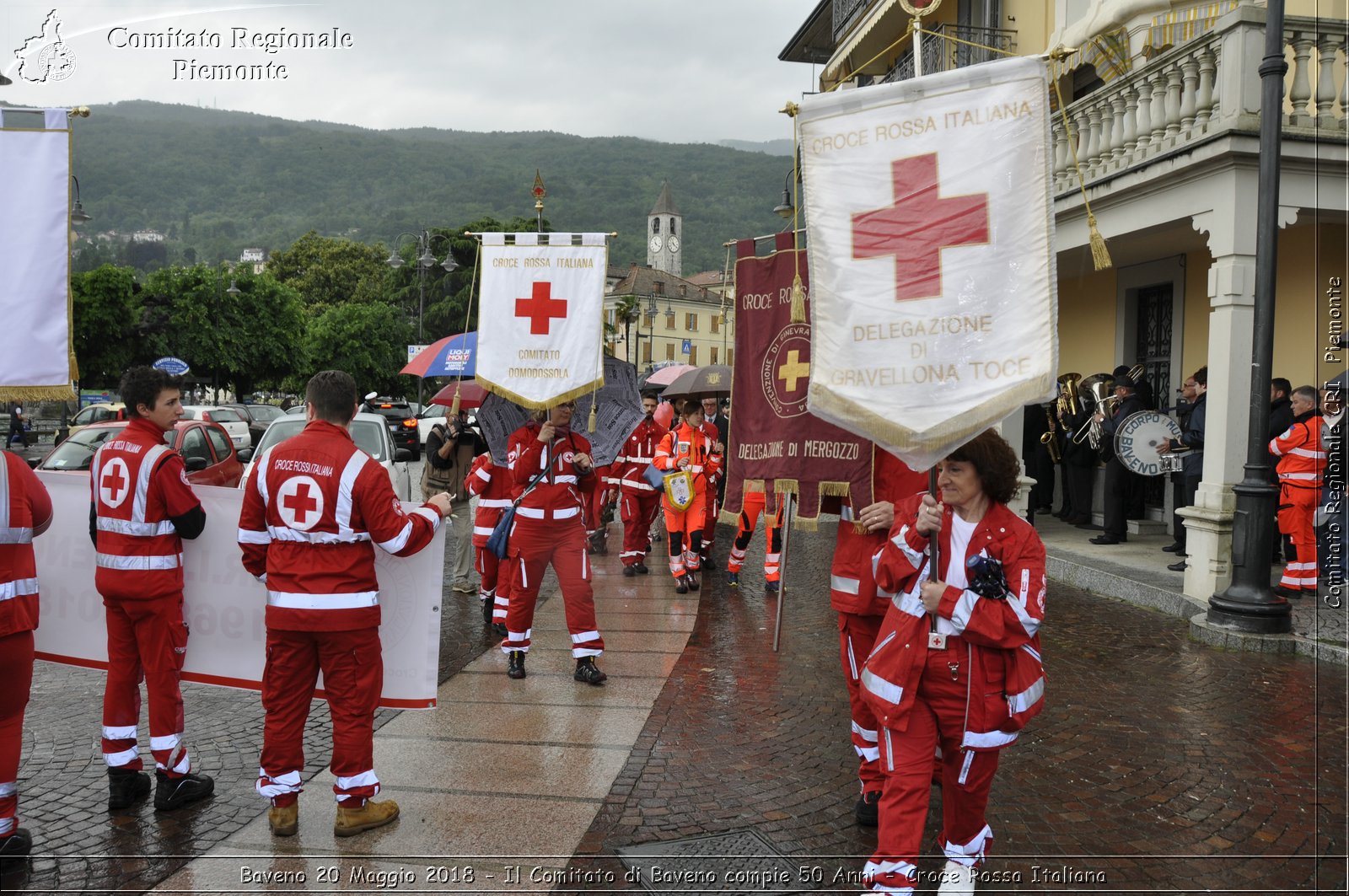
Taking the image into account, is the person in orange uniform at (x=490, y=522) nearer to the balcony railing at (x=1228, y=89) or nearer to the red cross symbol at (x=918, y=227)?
the red cross symbol at (x=918, y=227)

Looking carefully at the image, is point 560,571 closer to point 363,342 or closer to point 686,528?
point 686,528

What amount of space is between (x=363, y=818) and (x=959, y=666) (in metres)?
2.68

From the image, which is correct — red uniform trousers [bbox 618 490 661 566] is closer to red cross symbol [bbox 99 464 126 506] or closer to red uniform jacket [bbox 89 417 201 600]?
red uniform jacket [bbox 89 417 201 600]

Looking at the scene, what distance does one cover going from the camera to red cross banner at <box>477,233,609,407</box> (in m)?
6.68

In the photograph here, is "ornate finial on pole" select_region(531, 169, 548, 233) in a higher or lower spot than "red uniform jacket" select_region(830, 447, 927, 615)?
higher

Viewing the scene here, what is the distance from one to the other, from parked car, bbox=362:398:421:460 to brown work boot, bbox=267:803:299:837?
15.0 meters

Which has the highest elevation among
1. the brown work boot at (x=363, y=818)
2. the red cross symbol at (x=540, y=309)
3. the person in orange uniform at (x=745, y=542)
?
the red cross symbol at (x=540, y=309)

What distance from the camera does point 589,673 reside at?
22.0 feet

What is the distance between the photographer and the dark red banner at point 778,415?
4824mm

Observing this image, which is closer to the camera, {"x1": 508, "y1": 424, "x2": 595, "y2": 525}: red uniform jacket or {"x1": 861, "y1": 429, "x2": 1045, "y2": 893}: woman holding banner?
{"x1": 861, "y1": 429, "x2": 1045, "y2": 893}: woman holding banner

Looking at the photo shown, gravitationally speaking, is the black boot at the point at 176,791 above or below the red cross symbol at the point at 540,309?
below

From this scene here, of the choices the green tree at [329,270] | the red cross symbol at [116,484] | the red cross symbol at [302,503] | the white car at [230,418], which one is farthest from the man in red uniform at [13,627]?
the green tree at [329,270]

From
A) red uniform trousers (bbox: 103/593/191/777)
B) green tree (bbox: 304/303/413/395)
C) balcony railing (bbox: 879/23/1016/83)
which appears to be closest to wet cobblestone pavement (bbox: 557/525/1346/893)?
red uniform trousers (bbox: 103/593/191/777)

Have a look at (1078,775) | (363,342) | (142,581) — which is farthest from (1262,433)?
(363,342)
